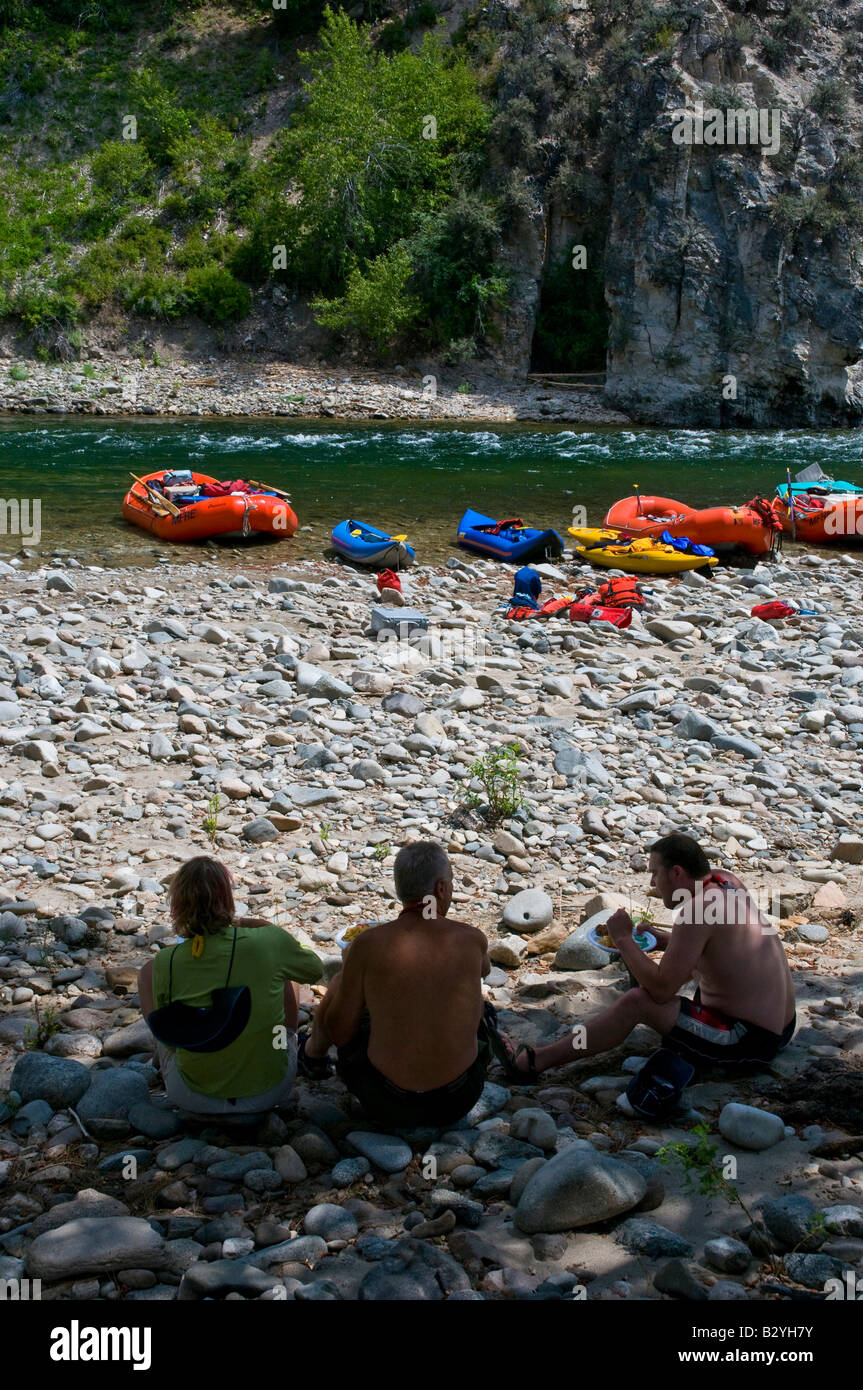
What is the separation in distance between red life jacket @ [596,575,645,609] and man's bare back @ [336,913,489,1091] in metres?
8.00

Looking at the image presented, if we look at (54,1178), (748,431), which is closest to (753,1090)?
(54,1178)

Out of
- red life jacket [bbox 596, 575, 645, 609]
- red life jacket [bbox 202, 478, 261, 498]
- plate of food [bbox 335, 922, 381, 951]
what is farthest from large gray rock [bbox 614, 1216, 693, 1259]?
red life jacket [bbox 202, 478, 261, 498]

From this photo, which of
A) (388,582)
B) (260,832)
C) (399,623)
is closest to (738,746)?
(260,832)

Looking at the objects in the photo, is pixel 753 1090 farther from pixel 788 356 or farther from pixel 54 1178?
pixel 788 356

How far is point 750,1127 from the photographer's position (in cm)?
325

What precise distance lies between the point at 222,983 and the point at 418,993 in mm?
623

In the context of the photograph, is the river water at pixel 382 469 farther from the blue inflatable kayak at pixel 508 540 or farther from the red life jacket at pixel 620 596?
the red life jacket at pixel 620 596

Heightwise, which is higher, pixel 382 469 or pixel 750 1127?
pixel 382 469

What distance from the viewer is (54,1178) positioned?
3154mm

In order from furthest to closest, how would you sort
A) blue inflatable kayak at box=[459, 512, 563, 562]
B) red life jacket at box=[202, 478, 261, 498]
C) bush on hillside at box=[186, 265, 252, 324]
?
bush on hillside at box=[186, 265, 252, 324], red life jacket at box=[202, 478, 261, 498], blue inflatable kayak at box=[459, 512, 563, 562]

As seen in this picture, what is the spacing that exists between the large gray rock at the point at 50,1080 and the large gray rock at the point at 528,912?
7.08ft

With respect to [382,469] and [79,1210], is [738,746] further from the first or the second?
[382,469]

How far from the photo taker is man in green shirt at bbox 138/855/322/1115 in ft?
11.0

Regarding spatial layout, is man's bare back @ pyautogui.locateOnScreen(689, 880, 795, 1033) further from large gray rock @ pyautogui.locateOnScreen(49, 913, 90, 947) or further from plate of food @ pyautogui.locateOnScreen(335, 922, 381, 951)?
large gray rock @ pyautogui.locateOnScreen(49, 913, 90, 947)
